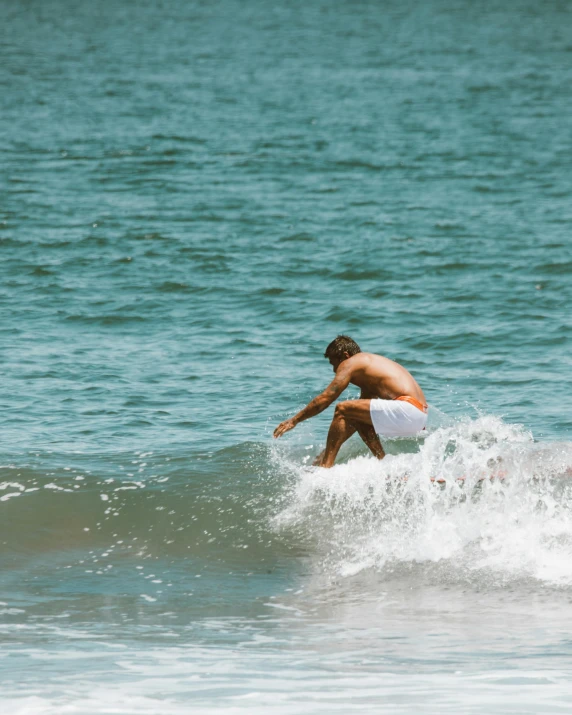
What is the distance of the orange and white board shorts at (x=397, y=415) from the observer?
11203 mm

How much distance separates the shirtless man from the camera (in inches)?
440

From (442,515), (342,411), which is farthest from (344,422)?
(442,515)

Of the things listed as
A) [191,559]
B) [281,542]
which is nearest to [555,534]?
[281,542]

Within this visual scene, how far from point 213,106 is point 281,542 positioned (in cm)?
3133

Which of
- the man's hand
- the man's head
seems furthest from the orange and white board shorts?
the man's hand

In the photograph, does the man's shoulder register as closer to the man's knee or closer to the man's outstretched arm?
the man's outstretched arm

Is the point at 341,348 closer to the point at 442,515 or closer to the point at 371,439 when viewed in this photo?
the point at 371,439

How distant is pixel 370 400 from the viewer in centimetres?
1122

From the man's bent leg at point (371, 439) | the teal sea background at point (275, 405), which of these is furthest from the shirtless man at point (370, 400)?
the teal sea background at point (275, 405)

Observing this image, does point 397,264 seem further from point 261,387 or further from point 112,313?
point 261,387

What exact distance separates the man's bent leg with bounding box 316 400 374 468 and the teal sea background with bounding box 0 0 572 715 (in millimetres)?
276

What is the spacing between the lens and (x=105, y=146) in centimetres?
3366

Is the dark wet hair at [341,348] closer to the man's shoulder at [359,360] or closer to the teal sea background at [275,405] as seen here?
the man's shoulder at [359,360]

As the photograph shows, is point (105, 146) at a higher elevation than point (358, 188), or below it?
higher
